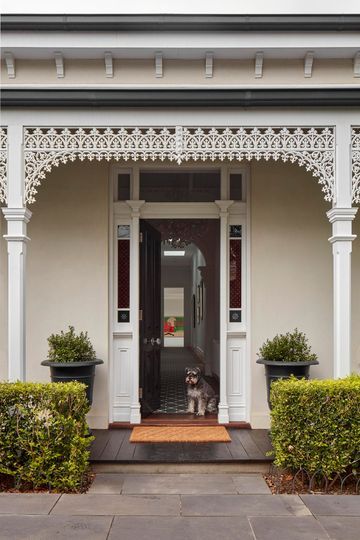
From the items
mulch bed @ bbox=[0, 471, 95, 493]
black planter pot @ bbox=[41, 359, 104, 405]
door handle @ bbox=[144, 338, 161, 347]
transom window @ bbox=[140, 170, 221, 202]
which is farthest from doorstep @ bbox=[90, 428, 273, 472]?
transom window @ bbox=[140, 170, 221, 202]

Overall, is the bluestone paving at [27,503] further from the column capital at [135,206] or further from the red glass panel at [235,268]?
the column capital at [135,206]

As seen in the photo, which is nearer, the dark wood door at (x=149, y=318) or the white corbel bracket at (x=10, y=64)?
the white corbel bracket at (x=10, y=64)

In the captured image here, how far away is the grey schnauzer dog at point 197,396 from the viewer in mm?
6332

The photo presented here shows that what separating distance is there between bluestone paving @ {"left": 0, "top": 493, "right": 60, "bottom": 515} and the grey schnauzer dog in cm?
255

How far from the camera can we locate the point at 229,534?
11.1 feet

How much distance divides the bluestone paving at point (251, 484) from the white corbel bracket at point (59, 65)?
152 inches

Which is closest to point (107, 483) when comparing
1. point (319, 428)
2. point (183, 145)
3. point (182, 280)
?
point (319, 428)

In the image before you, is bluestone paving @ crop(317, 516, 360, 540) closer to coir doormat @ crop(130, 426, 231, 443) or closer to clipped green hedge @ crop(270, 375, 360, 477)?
clipped green hedge @ crop(270, 375, 360, 477)

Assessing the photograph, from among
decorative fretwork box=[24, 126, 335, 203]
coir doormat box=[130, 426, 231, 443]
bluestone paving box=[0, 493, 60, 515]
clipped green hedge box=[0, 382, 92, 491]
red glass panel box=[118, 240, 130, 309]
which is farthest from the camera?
red glass panel box=[118, 240, 130, 309]

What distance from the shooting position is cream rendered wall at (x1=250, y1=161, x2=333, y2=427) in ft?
19.9

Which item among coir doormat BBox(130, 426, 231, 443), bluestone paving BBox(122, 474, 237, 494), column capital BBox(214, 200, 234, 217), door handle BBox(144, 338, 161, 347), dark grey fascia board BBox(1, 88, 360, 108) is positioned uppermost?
dark grey fascia board BBox(1, 88, 360, 108)

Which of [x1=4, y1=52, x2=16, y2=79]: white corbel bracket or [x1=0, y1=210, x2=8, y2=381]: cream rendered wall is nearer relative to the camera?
[x1=4, y1=52, x2=16, y2=79]: white corbel bracket

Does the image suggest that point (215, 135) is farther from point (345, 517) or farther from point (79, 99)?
point (345, 517)

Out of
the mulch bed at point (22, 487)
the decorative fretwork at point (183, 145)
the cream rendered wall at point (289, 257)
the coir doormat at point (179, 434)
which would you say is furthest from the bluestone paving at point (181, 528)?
the decorative fretwork at point (183, 145)
